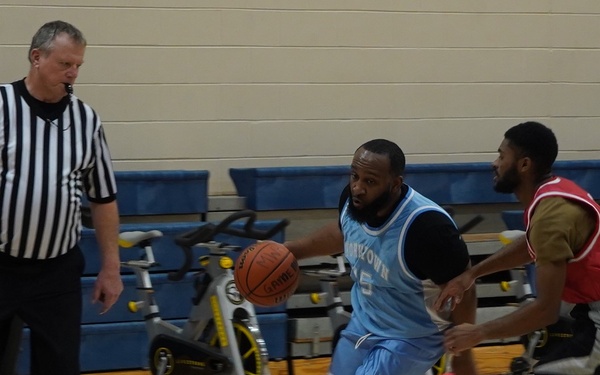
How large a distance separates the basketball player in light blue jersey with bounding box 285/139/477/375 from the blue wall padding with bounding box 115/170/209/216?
10.0ft

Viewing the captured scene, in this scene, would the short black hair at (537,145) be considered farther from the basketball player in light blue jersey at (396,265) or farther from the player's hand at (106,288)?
the player's hand at (106,288)

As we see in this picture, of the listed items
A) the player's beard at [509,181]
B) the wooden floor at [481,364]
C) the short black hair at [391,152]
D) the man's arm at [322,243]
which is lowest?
the wooden floor at [481,364]

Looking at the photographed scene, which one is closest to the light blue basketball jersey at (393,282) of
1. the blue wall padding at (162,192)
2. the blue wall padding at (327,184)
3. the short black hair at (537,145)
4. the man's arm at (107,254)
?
the short black hair at (537,145)

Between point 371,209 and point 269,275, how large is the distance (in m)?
0.79

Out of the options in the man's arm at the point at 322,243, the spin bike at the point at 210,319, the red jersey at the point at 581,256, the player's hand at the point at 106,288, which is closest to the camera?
the red jersey at the point at 581,256

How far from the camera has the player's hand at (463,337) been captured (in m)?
3.46

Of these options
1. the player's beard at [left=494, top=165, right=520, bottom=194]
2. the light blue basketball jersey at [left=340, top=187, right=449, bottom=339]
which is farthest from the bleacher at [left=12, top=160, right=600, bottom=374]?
the player's beard at [left=494, top=165, right=520, bottom=194]

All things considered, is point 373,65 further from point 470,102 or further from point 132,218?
point 132,218

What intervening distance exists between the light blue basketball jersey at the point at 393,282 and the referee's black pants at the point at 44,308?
1152mm

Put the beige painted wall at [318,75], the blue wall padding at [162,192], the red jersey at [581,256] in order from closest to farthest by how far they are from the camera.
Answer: the red jersey at [581,256] < the blue wall padding at [162,192] < the beige painted wall at [318,75]

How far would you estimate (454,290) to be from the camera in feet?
11.8

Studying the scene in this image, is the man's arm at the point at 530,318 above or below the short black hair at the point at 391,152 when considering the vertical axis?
below

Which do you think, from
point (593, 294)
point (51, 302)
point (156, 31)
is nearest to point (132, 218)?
point (156, 31)

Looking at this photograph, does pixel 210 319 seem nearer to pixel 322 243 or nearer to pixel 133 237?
pixel 133 237
